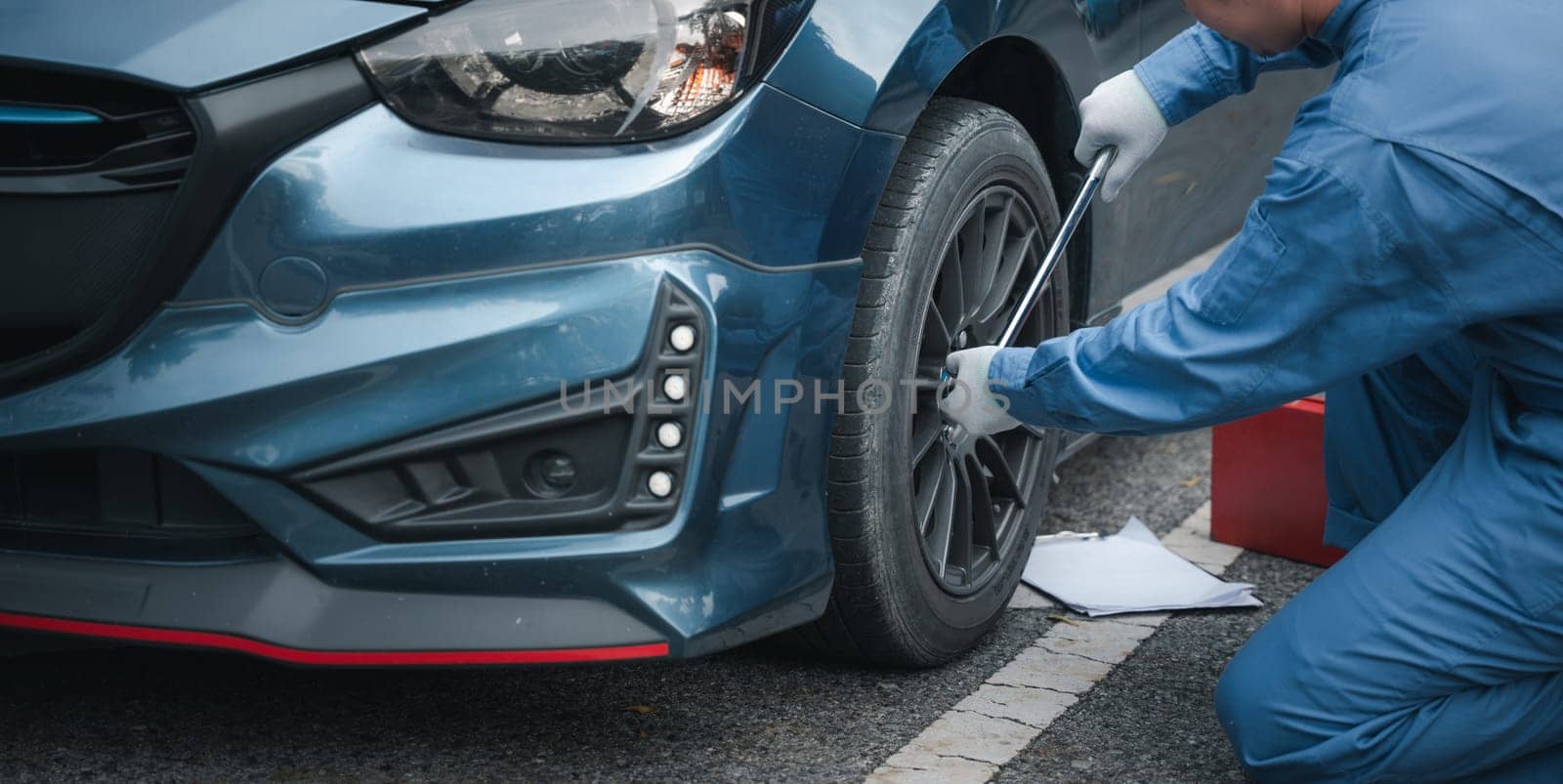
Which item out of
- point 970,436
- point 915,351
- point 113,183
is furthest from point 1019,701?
point 113,183

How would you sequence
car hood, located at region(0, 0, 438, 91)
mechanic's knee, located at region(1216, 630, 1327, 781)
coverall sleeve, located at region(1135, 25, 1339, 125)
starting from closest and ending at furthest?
1. car hood, located at region(0, 0, 438, 91)
2. mechanic's knee, located at region(1216, 630, 1327, 781)
3. coverall sleeve, located at region(1135, 25, 1339, 125)

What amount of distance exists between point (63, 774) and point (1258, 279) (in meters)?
1.62

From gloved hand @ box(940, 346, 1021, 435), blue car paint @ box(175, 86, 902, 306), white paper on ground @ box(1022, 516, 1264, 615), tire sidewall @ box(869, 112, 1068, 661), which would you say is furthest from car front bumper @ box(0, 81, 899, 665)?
white paper on ground @ box(1022, 516, 1264, 615)

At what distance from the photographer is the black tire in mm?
2049

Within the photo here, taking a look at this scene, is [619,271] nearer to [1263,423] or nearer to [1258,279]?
[1258,279]

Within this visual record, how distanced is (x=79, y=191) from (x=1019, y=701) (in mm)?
1433

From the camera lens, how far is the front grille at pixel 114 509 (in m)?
1.80

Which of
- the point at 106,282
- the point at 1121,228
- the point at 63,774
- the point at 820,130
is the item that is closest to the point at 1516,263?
the point at 820,130

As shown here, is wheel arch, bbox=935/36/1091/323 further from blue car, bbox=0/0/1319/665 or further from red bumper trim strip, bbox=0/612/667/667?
red bumper trim strip, bbox=0/612/667/667

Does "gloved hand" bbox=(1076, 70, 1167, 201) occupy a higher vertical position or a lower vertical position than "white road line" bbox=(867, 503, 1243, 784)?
higher

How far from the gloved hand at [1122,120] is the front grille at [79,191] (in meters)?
1.33

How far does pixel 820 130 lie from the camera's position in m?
1.86

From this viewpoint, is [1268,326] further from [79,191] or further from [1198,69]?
[79,191]

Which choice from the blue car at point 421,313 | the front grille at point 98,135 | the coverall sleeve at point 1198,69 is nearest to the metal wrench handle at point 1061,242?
the coverall sleeve at point 1198,69
